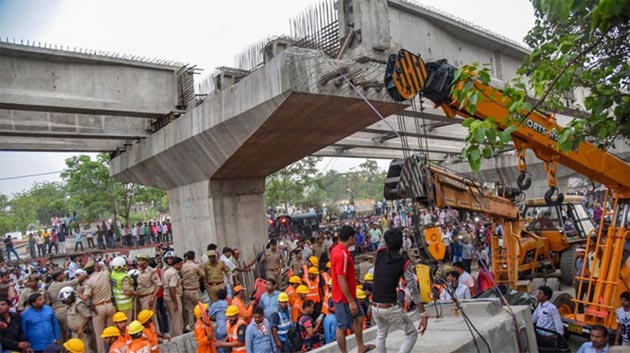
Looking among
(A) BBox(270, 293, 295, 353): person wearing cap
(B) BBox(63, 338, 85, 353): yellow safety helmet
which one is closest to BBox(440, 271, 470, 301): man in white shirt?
(A) BBox(270, 293, 295, 353): person wearing cap

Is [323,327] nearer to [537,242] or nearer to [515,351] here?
[515,351]

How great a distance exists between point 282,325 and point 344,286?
2.62 m

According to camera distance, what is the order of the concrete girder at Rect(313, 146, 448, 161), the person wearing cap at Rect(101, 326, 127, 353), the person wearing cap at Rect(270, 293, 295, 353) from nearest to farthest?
the person wearing cap at Rect(101, 326, 127, 353)
the person wearing cap at Rect(270, 293, 295, 353)
the concrete girder at Rect(313, 146, 448, 161)

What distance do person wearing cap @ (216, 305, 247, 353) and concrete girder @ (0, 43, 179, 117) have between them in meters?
6.92

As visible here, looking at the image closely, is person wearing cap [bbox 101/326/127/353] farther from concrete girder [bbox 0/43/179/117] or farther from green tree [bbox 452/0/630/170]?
concrete girder [bbox 0/43/179/117]

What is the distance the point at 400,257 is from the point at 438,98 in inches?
91.4

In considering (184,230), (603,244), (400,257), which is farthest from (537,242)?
(184,230)

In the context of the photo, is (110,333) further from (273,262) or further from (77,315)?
(273,262)

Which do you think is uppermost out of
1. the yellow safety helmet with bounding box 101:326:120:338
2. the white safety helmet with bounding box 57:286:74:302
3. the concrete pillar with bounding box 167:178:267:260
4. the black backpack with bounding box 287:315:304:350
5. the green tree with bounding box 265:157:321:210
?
the green tree with bounding box 265:157:321:210

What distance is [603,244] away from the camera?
7.03 metres

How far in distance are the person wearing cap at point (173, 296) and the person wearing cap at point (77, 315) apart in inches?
51.5

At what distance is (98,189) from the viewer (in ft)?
106

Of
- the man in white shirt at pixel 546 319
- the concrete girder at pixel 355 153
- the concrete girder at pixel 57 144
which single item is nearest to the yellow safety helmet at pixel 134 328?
the man in white shirt at pixel 546 319

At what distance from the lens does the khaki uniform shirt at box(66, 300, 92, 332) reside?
8133 millimetres
